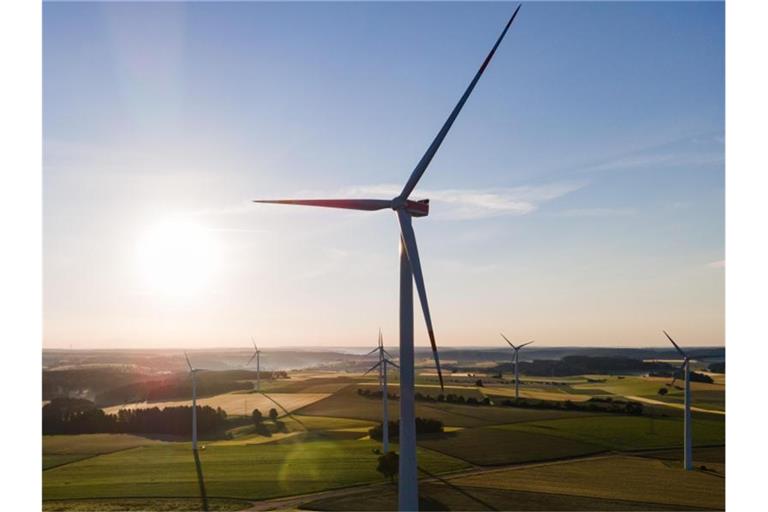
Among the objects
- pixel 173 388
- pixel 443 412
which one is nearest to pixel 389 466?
pixel 443 412

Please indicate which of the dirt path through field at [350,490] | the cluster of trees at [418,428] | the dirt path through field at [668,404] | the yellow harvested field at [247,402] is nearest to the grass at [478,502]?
the dirt path through field at [350,490]

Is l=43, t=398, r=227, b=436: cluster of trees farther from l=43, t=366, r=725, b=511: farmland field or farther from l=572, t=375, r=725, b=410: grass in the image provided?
l=572, t=375, r=725, b=410: grass

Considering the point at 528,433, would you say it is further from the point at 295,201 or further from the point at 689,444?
the point at 295,201

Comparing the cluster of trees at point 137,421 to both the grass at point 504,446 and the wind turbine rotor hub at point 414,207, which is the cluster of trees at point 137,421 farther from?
the wind turbine rotor hub at point 414,207

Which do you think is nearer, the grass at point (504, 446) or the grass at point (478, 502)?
the grass at point (478, 502)

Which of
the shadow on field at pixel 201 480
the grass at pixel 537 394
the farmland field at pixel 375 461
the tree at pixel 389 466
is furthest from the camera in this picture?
the grass at pixel 537 394
